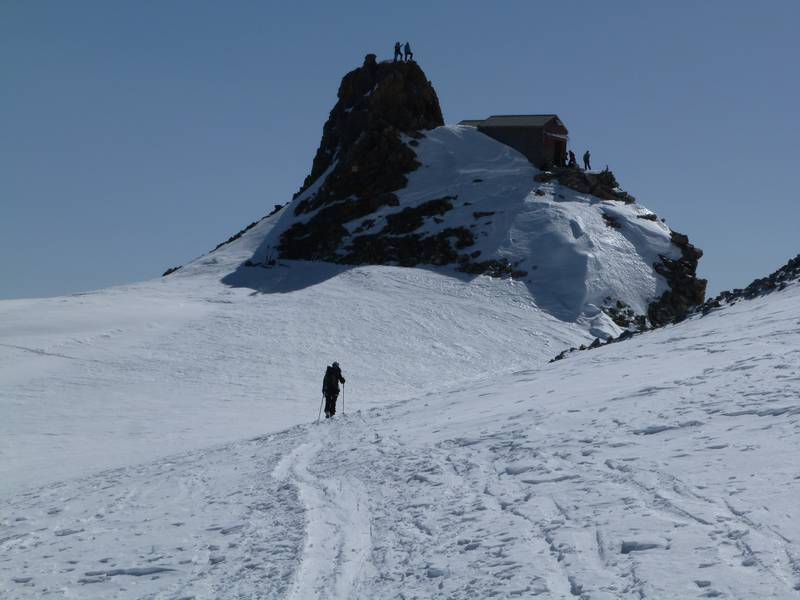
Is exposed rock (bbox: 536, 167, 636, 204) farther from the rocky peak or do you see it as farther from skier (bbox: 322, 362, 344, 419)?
skier (bbox: 322, 362, 344, 419)

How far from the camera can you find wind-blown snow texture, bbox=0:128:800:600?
25.0 feet

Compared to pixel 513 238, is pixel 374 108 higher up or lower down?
higher up

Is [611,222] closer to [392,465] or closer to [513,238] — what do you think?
[513,238]

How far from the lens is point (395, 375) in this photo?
101ft

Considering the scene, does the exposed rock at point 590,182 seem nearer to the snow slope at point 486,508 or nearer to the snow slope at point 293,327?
the snow slope at point 293,327

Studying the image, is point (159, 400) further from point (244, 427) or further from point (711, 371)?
point (711, 371)

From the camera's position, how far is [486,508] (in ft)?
31.0

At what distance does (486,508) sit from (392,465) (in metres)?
3.38

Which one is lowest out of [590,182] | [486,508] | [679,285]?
[486,508]

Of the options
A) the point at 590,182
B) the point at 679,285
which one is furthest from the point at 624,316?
the point at 590,182

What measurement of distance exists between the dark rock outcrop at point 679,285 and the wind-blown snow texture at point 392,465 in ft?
46.8

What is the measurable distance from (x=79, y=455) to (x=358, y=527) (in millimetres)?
11153

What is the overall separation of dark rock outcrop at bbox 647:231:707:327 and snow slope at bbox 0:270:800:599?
30637mm

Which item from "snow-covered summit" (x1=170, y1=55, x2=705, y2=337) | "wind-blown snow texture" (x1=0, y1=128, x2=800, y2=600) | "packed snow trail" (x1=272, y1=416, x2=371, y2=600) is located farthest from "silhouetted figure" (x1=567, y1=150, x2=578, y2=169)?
"packed snow trail" (x1=272, y1=416, x2=371, y2=600)
